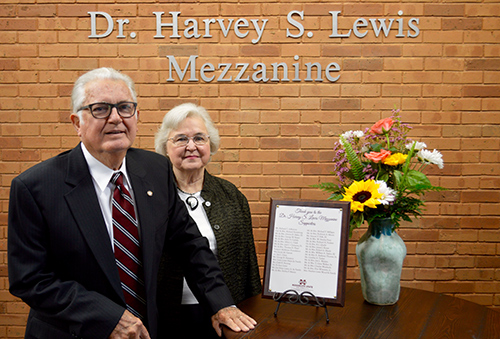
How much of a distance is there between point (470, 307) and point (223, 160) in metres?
1.68

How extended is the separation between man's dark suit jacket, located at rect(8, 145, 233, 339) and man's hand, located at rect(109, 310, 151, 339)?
2 cm

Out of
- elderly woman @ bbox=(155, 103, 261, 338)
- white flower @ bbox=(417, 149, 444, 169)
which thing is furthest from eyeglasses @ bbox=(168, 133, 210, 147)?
white flower @ bbox=(417, 149, 444, 169)

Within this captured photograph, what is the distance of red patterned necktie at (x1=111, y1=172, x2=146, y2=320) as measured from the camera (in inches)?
57.6

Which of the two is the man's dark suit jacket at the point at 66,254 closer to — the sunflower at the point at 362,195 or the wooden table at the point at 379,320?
the wooden table at the point at 379,320

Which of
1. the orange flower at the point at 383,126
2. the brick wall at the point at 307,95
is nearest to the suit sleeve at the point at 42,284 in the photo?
the orange flower at the point at 383,126

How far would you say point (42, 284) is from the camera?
1.31 metres

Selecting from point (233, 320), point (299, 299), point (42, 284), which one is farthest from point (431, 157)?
point (42, 284)

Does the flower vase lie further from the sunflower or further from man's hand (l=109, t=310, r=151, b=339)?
man's hand (l=109, t=310, r=151, b=339)

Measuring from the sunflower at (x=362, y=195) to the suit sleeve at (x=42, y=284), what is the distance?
37.6 inches

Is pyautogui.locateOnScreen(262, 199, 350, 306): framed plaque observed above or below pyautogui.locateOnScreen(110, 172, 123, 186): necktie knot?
below

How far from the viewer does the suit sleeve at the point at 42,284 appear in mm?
1297

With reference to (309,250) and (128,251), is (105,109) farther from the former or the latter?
(309,250)

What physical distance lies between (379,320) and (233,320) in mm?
555

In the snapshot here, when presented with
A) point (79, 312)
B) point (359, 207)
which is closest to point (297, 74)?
point (359, 207)
